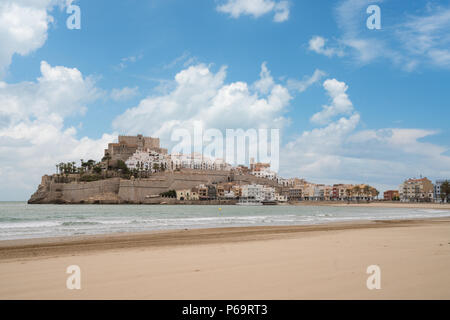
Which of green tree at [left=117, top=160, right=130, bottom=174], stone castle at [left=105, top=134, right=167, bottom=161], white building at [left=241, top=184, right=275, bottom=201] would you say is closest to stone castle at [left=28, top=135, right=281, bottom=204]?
white building at [left=241, top=184, right=275, bottom=201]

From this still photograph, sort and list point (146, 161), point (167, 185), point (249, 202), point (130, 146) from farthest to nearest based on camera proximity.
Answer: point (130, 146) < point (146, 161) < point (249, 202) < point (167, 185)

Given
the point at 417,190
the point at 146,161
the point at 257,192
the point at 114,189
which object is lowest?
the point at 257,192

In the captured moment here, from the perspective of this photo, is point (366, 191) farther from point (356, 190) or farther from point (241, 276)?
point (241, 276)

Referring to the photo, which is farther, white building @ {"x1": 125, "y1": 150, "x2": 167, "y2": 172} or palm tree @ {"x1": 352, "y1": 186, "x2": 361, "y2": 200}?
palm tree @ {"x1": 352, "y1": 186, "x2": 361, "y2": 200}

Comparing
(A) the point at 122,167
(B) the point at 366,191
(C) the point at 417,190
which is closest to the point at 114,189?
(A) the point at 122,167

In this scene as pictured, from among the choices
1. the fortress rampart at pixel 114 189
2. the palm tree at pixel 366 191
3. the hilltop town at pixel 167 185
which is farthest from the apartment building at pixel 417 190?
the fortress rampart at pixel 114 189

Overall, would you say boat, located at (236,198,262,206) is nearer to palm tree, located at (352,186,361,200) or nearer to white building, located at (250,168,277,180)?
white building, located at (250,168,277,180)

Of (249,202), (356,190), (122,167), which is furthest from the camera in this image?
(356,190)

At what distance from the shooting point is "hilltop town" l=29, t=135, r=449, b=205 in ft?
293

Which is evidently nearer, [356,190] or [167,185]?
[167,185]

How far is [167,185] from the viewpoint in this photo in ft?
307

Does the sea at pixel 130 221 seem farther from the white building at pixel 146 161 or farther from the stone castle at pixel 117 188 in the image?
the white building at pixel 146 161

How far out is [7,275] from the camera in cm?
524
